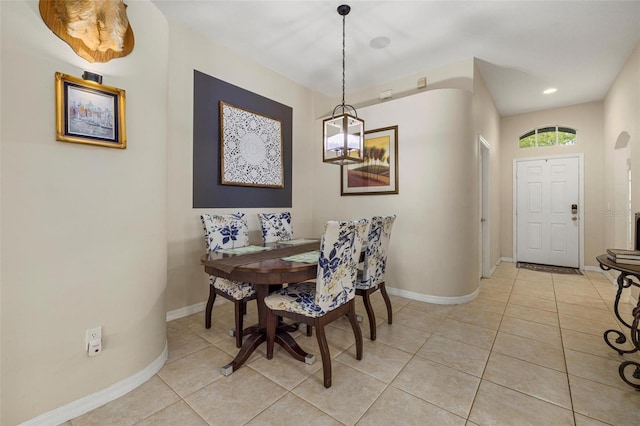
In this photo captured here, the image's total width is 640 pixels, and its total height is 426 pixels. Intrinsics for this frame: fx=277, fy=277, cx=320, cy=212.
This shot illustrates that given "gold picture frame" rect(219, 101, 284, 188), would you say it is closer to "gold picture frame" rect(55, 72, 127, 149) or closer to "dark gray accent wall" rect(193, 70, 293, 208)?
"dark gray accent wall" rect(193, 70, 293, 208)

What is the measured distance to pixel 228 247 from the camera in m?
2.81

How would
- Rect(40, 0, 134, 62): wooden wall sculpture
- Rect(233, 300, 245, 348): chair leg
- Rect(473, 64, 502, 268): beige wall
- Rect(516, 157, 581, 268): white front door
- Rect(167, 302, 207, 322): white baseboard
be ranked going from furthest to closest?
Rect(516, 157, 581, 268): white front door, Rect(473, 64, 502, 268): beige wall, Rect(167, 302, 207, 322): white baseboard, Rect(233, 300, 245, 348): chair leg, Rect(40, 0, 134, 62): wooden wall sculpture

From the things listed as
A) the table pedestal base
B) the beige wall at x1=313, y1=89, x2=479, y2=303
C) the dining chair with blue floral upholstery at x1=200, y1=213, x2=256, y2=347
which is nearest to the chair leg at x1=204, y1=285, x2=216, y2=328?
the dining chair with blue floral upholstery at x1=200, y1=213, x2=256, y2=347

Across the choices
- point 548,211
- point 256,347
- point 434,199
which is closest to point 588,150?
point 548,211

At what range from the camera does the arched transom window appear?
515cm

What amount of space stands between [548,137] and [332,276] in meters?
5.86

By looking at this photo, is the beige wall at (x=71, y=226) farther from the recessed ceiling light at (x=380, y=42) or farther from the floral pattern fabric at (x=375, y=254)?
the recessed ceiling light at (x=380, y=42)

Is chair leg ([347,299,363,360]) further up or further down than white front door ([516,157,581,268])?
further down

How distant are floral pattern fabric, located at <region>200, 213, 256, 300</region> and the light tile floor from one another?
1.54 feet

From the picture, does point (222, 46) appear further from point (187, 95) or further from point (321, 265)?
point (321, 265)

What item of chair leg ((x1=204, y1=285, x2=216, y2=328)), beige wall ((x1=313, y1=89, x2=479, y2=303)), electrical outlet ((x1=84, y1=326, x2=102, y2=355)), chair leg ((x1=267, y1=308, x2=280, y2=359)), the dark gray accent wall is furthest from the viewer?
beige wall ((x1=313, y1=89, x2=479, y2=303))

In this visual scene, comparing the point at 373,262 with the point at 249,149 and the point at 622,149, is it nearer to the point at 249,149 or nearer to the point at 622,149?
the point at 249,149

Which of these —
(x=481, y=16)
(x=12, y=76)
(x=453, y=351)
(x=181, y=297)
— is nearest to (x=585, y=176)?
(x=481, y=16)

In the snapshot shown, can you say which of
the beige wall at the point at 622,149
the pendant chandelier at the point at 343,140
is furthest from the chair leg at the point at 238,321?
the beige wall at the point at 622,149
